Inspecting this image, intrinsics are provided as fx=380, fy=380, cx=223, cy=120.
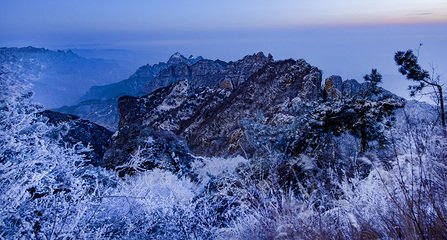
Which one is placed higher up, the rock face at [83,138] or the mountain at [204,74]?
the rock face at [83,138]

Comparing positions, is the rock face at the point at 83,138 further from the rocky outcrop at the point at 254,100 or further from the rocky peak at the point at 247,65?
the rocky peak at the point at 247,65

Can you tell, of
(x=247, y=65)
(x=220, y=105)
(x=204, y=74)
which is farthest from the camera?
(x=204, y=74)

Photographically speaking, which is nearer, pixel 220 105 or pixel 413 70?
pixel 413 70

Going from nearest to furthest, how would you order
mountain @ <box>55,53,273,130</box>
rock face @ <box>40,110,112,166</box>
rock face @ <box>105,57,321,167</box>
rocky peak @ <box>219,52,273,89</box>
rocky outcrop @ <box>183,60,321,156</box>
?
rock face @ <box>40,110,112,166</box>, rock face @ <box>105,57,321,167</box>, rocky outcrop @ <box>183,60,321,156</box>, mountain @ <box>55,53,273,130</box>, rocky peak @ <box>219,52,273,89</box>

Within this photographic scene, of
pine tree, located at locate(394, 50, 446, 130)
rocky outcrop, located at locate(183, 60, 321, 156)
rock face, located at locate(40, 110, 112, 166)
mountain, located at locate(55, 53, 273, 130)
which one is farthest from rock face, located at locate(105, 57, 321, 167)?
pine tree, located at locate(394, 50, 446, 130)

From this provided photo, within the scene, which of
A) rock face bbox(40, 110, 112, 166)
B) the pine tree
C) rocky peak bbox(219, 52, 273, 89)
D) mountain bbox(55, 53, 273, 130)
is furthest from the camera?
rocky peak bbox(219, 52, 273, 89)

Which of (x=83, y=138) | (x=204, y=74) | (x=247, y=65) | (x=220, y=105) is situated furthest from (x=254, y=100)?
(x=204, y=74)

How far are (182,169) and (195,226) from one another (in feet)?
12.5

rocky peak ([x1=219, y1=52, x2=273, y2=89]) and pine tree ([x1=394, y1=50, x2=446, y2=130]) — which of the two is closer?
pine tree ([x1=394, y1=50, x2=446, y2=130])

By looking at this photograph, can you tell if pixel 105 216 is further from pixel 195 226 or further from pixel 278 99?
pixel 278 99

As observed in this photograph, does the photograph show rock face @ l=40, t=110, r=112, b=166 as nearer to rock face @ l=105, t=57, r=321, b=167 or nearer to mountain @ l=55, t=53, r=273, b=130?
rock face @ l=105, t=57, r=321, b=167

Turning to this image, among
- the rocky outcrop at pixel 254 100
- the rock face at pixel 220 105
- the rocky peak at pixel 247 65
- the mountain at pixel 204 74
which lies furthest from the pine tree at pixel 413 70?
the rocky peak at pixel 247 65

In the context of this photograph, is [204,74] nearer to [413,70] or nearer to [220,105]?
[220,105]

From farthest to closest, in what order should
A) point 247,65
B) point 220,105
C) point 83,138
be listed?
point 247,65
point 220,105
point 83,138
